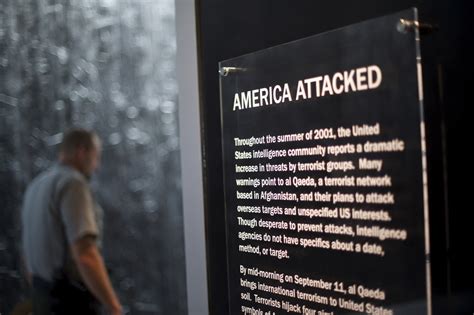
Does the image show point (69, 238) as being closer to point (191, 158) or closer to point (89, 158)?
point (89, 158)

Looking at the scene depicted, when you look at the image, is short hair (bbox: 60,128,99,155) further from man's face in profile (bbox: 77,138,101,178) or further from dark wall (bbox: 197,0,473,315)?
dark wall (bbox: 197,0,473,315)

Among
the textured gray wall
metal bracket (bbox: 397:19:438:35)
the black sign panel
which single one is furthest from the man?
metal bracket (bbox: 397:19:438:35)

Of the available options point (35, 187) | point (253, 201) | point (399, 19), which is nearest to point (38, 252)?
point (35, 187)

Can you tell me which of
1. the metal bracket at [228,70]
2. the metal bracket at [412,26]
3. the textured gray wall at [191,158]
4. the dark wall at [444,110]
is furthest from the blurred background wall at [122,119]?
the metal bracket at [412,26]

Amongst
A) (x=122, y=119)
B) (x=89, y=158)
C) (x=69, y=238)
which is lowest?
(x=69, y=238)

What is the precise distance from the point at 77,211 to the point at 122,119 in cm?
49

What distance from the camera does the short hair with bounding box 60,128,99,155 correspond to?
287 cm

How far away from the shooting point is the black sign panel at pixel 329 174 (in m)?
1.57

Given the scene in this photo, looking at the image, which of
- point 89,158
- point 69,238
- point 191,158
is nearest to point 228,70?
point 191,158

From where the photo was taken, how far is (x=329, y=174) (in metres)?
1.80

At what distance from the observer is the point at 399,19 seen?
1.59 metres

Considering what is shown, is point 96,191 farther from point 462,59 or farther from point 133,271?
point 462,59

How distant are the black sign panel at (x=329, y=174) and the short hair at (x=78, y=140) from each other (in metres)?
0.89

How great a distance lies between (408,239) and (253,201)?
0.69m
